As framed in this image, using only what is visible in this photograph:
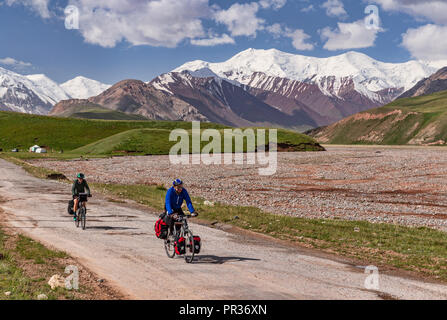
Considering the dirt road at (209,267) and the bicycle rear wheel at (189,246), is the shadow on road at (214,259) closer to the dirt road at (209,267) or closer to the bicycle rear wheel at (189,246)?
the dirt road at (209,267)

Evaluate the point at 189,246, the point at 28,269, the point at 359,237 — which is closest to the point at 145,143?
the point at 359,237

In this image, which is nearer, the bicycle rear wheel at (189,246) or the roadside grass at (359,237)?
the bicycle rear wheel at (189,246)

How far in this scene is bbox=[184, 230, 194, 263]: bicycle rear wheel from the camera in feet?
56.5

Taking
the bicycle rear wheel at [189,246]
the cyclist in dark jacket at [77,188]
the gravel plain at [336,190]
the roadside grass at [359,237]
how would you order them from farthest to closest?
the gravel plain at [336,190]
the cyclist in dark jacket at [77,188]
the roadside grass at [359,237]
the bicycle rear wheel at [189,246]

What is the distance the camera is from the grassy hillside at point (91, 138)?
136875 mm

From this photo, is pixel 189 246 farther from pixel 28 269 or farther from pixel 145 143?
pixel 145 143

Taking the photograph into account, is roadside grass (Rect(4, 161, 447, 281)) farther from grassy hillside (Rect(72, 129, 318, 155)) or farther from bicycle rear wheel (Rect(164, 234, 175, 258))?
grassy hillside (Rect(72, 129, 318, 155))

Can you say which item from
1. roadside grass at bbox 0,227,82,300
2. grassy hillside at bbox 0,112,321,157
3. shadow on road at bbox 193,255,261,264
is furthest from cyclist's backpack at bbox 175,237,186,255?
grassy hillside at bbox 0,112,321,157

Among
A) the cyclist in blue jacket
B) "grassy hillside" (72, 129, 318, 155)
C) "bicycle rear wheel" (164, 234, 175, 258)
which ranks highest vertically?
"grassy hillside" (72, 129, 318, 155)

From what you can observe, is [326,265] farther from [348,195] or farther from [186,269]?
[348,195]

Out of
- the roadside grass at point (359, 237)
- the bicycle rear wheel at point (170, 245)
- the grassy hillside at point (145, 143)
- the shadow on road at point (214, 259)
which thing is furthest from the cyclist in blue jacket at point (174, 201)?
the grassy hillside at point (145, 143)

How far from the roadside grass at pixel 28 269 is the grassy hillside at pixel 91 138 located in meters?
110

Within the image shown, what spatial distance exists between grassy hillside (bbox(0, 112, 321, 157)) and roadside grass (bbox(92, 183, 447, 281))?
10398cm

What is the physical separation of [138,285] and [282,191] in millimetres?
39925
